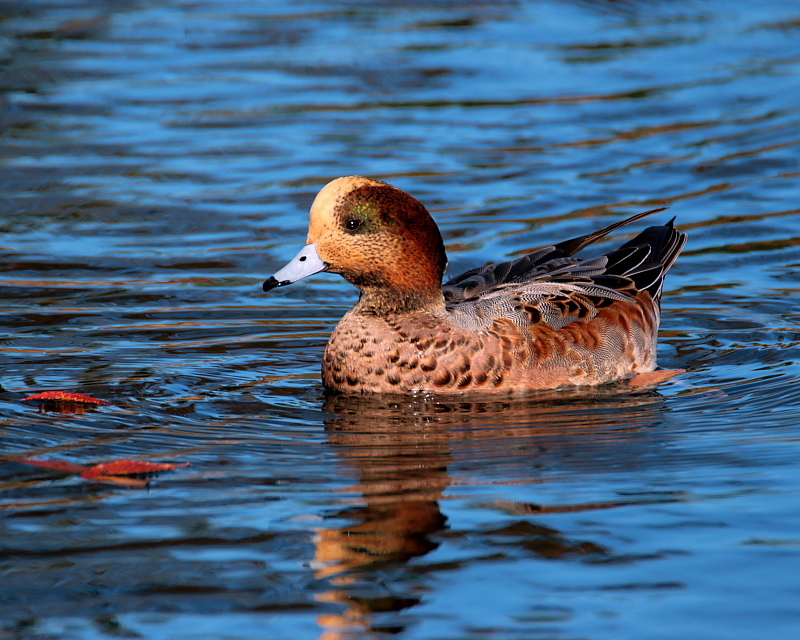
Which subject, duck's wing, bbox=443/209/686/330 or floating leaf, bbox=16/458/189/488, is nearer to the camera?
floating leaf, bbox=16/458/189/488

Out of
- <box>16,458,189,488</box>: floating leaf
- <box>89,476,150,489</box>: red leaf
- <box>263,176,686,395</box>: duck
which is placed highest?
<box>263,176,686,395</box>: duck

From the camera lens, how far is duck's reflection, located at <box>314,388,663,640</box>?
4.29m

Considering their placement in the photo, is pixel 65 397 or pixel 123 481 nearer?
pixel 123 481

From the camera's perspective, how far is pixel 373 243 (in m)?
6.50

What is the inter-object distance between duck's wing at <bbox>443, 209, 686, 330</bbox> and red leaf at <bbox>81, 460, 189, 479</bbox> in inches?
75.7

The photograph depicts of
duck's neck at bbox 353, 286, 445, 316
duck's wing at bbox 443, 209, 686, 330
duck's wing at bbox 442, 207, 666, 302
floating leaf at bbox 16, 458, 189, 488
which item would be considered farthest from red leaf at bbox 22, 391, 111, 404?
duck's wing at bbox 442, 207, 666, 302

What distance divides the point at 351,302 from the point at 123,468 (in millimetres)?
3438

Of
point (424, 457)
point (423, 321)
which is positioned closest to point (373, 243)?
point (423, 321)

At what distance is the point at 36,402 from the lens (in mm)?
6273

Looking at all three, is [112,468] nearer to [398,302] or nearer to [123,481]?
[123,481]

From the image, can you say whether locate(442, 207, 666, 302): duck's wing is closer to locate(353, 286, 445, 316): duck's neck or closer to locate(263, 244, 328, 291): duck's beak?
locate(353, 286, 445, 316): duck's neck

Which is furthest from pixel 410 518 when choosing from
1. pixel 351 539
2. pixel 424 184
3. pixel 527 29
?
pixel 527 29

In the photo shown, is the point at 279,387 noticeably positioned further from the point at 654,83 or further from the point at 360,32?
the point at 360,32

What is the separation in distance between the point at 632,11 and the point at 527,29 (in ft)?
5.21
